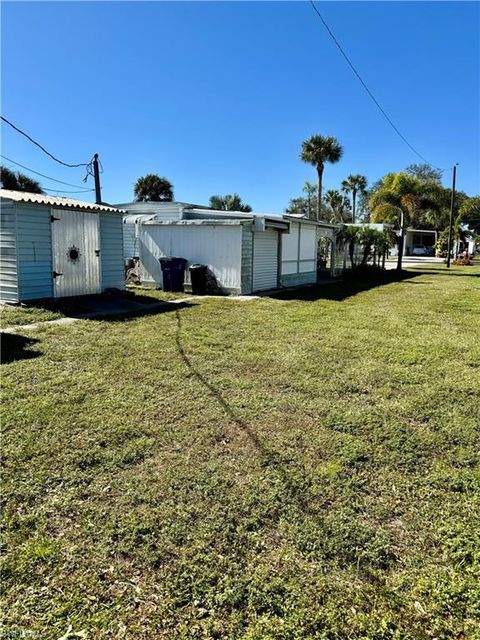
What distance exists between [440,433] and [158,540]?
257 centimetres

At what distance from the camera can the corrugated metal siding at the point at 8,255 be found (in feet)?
30.6

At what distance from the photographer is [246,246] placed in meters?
13.2

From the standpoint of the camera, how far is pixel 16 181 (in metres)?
21.9

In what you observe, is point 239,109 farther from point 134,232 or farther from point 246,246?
point 246,246

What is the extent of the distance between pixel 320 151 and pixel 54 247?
96.2 feet

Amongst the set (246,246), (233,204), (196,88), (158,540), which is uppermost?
(196,88)

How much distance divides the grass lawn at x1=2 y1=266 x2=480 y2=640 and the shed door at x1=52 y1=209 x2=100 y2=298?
499 cm

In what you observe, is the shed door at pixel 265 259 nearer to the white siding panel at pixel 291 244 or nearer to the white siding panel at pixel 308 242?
the white siding panel at pixel 291 244

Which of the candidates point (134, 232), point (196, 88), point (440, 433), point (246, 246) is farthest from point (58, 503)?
point (196, 88)

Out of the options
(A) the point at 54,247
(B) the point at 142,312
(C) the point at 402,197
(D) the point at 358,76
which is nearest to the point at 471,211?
(C) the point at 402,197

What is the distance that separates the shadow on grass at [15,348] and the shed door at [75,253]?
3.58 metres

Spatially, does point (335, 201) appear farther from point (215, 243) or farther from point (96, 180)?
point (215, 243)

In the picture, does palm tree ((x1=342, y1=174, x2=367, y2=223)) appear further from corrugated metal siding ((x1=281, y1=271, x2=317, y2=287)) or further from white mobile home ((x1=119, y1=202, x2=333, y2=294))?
white mobile home ((x1=119, y1=202, x2=333, y2=294))

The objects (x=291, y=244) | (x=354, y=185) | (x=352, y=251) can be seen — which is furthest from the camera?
(x=354, y=185)
